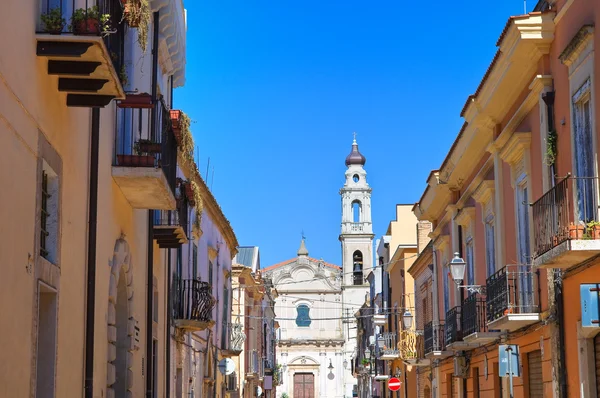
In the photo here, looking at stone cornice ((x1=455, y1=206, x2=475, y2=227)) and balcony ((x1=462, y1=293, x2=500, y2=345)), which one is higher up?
stone cornice ((x1=455, y1=206, x2=475, y2=227))

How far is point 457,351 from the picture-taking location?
2295cm

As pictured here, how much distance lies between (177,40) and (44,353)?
970 cm

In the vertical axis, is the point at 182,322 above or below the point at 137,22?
below

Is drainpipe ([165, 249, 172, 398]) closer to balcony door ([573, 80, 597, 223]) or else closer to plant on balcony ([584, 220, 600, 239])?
balcony door ([573, 80, 597, 223])

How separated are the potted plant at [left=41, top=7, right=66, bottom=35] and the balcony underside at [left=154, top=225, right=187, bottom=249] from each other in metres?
8.09

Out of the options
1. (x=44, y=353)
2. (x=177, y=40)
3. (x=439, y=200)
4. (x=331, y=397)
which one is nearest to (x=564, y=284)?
(x=44, y=353)

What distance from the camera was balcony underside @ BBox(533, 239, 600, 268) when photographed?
10969mm

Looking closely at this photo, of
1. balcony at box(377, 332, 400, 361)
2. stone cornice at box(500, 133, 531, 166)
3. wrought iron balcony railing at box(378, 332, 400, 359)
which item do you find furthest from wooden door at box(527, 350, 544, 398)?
wrought iron balcony railing at box(378, 332, 400, 359)

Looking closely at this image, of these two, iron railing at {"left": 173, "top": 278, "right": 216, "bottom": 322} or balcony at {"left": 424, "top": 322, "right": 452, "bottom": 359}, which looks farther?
balcony at {"left": 424, "top": 322, "right": 452, "bottom": 359}

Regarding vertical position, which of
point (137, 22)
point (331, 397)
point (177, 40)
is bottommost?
point (331, 397)

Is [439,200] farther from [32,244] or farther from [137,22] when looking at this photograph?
[32,244]

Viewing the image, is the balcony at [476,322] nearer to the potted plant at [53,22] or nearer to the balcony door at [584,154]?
the balcony door at [584,154]

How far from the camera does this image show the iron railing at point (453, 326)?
847 inches

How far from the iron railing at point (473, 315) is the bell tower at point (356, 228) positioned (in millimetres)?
66112
